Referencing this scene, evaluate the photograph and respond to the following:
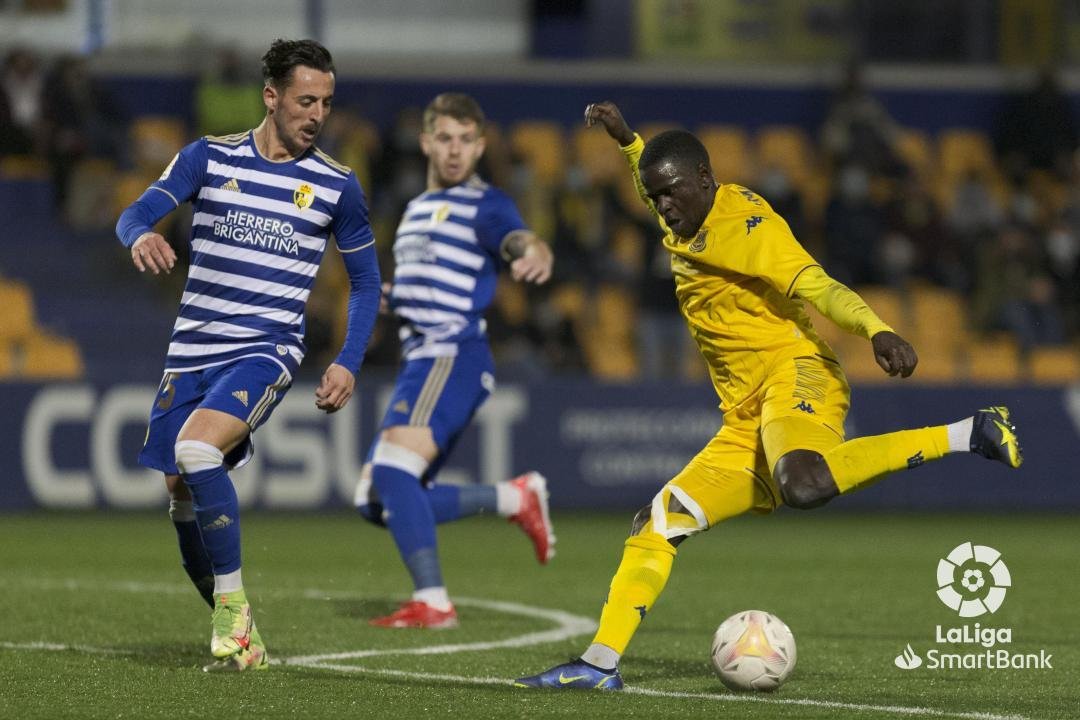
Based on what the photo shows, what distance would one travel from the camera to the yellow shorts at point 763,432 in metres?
6.06

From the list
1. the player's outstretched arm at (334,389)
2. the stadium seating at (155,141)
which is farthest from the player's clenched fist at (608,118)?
the stadium seating at (155,141)

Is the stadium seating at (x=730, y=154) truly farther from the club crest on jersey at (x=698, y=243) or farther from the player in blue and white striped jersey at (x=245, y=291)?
the club crest on jersey at (x=698, y=243)

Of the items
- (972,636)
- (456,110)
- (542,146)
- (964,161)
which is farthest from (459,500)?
(964,161)

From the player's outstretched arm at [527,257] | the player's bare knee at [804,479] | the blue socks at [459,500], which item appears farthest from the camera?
the blue socks at [459,500]

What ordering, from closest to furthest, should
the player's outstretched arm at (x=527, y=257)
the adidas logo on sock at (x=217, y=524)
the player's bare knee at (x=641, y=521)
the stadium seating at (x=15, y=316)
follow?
the player's bare knee at (x=641, y=521) → the adidas logo on sock at (x=217, y=524) → the player's outstretched arm at (x=527, y=257) → the stadium seating at (x=15, y=316)

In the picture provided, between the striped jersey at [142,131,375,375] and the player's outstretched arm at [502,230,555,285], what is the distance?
1.23 metres

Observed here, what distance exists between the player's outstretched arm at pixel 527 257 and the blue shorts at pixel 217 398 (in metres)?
1.41

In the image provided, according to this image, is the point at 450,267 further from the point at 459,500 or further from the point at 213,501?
the point at 213,501

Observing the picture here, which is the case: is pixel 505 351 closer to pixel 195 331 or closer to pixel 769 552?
pixel 769 552

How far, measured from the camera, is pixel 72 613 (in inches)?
321

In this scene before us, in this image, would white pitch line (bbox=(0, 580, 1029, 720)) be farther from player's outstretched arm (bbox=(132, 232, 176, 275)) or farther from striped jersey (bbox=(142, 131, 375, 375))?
player's outstretched arm (bbox=(132, 232, 176, 275))

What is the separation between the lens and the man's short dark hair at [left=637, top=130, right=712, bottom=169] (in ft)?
20.0

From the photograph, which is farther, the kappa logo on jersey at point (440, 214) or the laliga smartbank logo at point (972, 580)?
the laliga smartbank logo at point (972, 580)

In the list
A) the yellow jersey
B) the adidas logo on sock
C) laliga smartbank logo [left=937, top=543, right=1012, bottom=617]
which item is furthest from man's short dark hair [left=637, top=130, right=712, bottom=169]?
laliga smartbank logo [left=937, top=543, right=1012, bottom=617]
